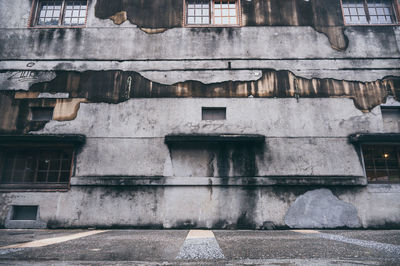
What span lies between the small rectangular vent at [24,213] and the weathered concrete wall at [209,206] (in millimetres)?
178

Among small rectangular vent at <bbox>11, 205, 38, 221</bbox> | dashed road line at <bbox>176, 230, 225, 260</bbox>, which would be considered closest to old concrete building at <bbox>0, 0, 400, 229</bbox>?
small rectangular vent at <bbox>11, 205, 38, 221</bbox>

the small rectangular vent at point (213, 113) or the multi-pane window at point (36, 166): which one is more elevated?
the small rectangular vent at point (213, 113)

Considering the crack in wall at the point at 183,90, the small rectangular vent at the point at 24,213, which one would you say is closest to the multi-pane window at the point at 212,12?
the crack in wall at the point at 183,90

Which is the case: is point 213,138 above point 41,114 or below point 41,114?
below

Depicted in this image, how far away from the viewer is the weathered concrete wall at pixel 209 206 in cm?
620

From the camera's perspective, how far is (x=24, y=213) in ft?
21.0

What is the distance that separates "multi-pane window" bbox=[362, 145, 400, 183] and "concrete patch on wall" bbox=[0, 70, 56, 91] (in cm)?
1091

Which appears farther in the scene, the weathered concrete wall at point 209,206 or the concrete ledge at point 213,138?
the concrete ledge at point 213,138

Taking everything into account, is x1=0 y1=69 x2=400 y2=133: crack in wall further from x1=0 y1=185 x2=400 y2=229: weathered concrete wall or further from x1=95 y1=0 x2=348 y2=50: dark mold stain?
x1=0 y1=185 x2=400 y2=229: weathered concrete wall

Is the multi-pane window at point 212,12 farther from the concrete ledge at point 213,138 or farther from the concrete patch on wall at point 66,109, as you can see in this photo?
the concrete patch on wall at point 66,109

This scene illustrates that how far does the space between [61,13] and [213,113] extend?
23.1 feet

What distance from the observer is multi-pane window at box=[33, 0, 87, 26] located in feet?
26.7

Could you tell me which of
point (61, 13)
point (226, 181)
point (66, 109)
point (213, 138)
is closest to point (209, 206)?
point (226, 181)

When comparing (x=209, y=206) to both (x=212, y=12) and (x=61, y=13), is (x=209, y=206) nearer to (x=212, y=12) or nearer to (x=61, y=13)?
(x=212, y=12)
